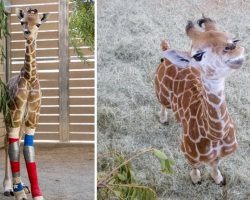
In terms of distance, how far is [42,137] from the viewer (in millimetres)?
3258

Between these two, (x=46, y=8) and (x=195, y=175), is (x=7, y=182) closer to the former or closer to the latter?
(x=46, y=8)

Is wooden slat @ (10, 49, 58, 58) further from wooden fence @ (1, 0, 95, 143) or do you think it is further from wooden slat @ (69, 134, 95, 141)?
wooden slat @ (69, 134, 95, 141)

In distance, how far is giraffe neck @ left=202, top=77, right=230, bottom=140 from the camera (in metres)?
2.32

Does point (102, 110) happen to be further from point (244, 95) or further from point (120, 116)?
point (244, 95)

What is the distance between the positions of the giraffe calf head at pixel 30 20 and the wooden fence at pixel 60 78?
33 centimetres

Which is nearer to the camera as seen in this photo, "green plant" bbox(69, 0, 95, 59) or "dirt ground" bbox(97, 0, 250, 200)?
"dirt ground" bbox(97, 0, 250, 200)

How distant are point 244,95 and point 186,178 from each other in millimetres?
502

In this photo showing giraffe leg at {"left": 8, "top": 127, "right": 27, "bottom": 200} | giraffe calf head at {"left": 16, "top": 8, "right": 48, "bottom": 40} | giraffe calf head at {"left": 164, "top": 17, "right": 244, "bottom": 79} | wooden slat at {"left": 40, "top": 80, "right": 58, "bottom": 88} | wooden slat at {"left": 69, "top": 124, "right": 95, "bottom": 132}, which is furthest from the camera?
wooden slat at {"left": 69, "top": 124, "right": 95, "bottom": 132}

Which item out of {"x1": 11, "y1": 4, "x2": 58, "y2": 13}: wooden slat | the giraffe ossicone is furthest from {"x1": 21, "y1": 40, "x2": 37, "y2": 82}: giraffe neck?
{"x1": 11, "y1": 4, "x2": 58, "y2": 13}: wooden slat

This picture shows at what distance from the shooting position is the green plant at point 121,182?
7.94ft

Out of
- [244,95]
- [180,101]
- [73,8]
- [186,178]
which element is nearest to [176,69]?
[180,101]

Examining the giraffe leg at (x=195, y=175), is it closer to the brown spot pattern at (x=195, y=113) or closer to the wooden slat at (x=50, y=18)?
the brown spot pattern at (x=195, y=113)

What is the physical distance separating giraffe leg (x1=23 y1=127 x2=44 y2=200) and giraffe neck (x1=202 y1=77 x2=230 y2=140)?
1058mm

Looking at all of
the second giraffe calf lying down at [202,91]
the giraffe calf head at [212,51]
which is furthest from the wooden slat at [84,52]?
the giraffe calf head at [212,51]
